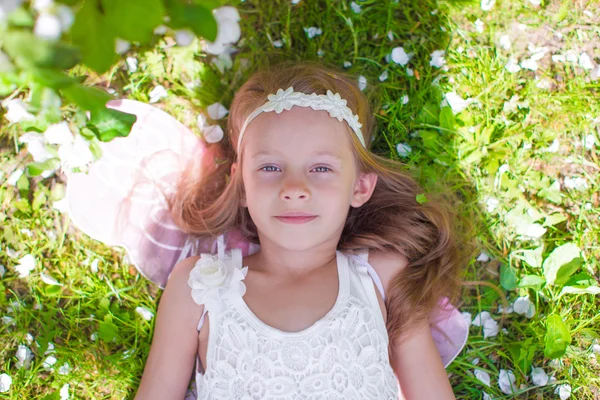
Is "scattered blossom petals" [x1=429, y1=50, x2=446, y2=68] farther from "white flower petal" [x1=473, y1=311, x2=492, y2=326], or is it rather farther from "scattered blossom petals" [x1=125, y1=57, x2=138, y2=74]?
"scattered blossom petals" [x1=125, y1=57, x2=138, y2=74]

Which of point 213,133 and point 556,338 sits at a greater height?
point 213,133

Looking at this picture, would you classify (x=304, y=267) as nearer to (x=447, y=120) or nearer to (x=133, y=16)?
(x=447, y=120)

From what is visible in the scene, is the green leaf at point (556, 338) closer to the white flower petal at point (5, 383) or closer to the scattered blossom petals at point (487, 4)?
the scattered blossom petals at point (487, 4)

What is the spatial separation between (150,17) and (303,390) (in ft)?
4.67

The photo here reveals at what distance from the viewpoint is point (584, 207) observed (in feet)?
7.73

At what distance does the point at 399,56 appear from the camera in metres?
2.42

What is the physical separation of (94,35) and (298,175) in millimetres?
1070

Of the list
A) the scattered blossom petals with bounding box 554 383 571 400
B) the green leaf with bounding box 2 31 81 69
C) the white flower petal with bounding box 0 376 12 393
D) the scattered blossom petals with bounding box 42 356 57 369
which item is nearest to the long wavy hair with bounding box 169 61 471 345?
the scattered blossom petals with bounding box 554 383 571 400

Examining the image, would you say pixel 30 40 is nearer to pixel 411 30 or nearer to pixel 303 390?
pixel 303 390

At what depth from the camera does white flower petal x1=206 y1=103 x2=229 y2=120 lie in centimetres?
240

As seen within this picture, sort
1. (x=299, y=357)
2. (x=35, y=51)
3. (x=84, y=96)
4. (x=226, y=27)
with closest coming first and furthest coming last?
(x=35, y=51), (x=84, y=96), (x=299, y=357), (x=226, y=27)

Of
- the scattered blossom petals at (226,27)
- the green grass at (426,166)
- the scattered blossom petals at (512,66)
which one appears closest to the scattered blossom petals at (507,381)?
the green grass at (426,166)

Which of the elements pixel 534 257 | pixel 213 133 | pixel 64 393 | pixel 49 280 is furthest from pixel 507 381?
pixel 49 280

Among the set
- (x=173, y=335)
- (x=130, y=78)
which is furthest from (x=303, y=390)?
(x=130, y=78)
